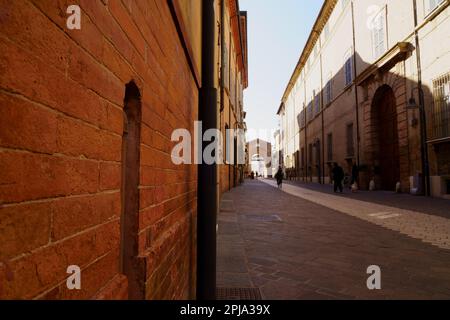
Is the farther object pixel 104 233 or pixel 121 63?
pixel 121 63

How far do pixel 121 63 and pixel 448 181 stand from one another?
13.6 m

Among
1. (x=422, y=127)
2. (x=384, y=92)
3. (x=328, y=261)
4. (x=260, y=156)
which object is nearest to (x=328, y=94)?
(x=384, y=92)

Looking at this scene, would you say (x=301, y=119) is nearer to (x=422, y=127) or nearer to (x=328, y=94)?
(x=328, y=94)

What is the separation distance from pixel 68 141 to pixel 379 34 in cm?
1869

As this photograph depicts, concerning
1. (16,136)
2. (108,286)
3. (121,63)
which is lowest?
(108,286)

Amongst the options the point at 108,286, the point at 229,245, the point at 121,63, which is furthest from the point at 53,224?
the point at 229,245

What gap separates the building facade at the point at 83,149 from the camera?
647mm

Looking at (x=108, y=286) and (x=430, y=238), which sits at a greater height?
(x=108, y=286)

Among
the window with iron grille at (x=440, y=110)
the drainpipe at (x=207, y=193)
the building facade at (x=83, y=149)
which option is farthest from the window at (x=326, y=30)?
the building facade at (x=83, y=149)

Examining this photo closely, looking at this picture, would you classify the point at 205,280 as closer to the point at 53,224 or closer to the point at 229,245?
the point at 53,224

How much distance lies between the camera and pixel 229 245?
4.54m

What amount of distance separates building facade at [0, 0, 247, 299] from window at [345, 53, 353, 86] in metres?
20.5

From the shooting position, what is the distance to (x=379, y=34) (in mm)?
16281

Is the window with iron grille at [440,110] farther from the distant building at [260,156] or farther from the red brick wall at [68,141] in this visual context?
the distant building at [260,156]
